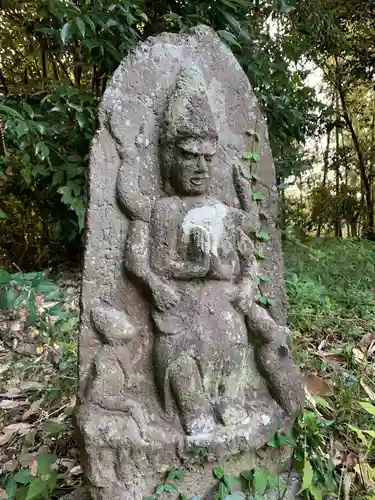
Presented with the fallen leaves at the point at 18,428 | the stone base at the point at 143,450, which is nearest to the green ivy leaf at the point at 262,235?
the stone base at the point at 143,450

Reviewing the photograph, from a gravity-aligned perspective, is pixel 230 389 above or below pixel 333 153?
below

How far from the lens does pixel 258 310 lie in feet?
5.99

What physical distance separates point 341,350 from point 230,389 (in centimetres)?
148

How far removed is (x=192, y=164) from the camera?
1.68 metres

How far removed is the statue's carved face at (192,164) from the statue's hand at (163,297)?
14.1 inches

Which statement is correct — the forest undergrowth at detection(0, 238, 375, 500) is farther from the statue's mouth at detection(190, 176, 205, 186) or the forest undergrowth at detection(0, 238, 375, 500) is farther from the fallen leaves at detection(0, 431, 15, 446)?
the statue's mouth at detection(190, 176, 205, 186)

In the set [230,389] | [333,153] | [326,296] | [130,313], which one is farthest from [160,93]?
[333,153]

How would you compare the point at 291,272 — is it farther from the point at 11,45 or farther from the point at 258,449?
the point at 11,45

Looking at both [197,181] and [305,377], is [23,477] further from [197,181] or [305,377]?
[305,377]

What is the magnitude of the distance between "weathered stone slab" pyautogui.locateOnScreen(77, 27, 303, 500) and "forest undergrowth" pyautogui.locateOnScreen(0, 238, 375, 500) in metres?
0.27

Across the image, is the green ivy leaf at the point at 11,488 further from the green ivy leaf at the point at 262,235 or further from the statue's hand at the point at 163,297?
the green ivy leaf at the point at 262,235

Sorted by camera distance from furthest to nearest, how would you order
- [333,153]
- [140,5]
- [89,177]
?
1. [333,153]
2. [140,5]
3. [89,177]

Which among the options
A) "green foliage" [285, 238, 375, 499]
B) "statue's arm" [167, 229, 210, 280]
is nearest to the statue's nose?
"statue's arm" [167, 229, 210, 280]

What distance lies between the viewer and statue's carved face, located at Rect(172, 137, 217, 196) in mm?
1676
